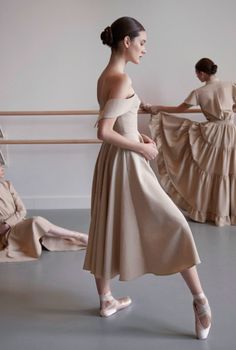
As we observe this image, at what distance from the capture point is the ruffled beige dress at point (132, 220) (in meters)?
1.61

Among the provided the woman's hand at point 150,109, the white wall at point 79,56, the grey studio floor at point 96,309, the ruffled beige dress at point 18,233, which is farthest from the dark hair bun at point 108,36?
the white wall at point 79,56

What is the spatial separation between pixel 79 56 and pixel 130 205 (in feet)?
8.24

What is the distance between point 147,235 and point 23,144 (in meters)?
2.55

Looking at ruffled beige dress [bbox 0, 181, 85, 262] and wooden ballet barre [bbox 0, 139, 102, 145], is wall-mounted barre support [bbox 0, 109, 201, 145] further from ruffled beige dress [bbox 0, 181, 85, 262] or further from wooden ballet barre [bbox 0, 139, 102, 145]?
ruffled beige dress [bbox 0, 181, 85, 262]

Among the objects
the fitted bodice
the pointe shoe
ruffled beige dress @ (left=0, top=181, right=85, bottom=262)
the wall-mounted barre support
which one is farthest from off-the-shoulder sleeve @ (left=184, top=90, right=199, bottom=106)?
the pointe shoe

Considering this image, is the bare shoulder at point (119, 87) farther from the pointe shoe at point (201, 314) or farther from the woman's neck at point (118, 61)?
the pointe shoe at point (201, 314)

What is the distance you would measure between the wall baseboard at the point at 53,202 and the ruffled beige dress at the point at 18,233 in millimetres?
1235

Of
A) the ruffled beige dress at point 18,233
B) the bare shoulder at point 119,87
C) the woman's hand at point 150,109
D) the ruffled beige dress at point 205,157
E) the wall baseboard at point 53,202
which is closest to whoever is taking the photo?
the bare shoulder at point 119,87

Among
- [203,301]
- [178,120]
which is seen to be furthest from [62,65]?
[203,301]

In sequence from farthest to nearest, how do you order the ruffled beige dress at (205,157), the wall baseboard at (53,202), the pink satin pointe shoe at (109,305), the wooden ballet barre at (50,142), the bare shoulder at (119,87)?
the wall baseboard at (53,202)
the wooden ballet barre at (50,142)
the ruffled beige dress at (205,157)
the pink satin pointe shoe at (109,305)
the bare shoulder at (119,87)

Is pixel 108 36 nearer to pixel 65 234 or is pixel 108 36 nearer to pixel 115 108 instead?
pixel 115 108

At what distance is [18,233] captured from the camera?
2.67 m

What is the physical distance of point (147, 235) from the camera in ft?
5.43

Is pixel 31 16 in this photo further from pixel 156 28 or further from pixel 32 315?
pixel 32 315
